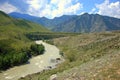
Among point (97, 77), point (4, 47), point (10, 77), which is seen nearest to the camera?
point (97, 77)

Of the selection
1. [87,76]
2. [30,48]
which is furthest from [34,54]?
[87,76]

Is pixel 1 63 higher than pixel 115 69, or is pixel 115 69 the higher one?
pixel 115 69

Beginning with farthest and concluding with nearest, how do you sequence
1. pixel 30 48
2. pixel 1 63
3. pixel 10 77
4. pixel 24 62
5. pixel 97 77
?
pixel 30 48 < pixel 24 62 < pixel 1 63 < pixel 10 77 < pixel 97 77

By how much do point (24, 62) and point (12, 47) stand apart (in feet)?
131

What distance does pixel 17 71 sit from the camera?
359 feet

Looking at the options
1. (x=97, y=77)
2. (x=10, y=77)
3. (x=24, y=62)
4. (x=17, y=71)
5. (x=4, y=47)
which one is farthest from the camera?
(x=4, y=47)

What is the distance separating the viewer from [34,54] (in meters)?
170

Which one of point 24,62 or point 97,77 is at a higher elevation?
point 97,77

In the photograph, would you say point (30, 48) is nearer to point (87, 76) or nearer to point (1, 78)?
point (1, 78)

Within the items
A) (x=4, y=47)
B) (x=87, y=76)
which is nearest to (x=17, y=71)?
(x=4, y=47)

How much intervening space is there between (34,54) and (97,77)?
442 feet

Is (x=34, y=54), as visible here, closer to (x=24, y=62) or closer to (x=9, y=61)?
(x=24, y=62)

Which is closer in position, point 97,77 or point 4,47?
point 97,77

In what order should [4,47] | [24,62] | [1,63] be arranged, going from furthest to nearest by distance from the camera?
1. [4,47]
2. [24,62]
3. [1,63]
